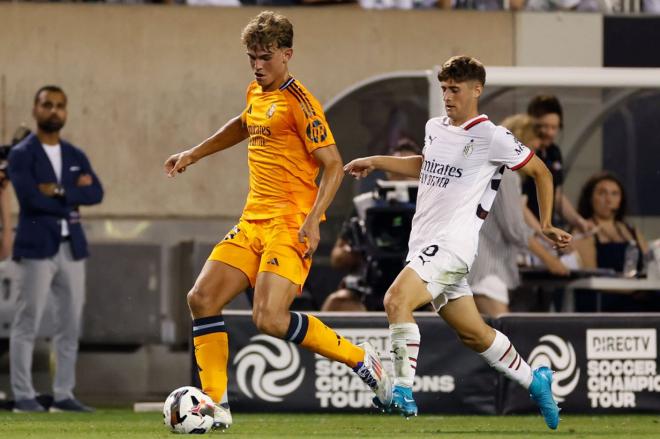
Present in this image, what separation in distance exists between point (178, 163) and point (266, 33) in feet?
2.93

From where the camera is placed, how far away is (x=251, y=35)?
8.16 metres

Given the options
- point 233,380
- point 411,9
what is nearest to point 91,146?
point 411,9

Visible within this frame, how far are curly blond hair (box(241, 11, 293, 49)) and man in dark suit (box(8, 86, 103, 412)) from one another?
344 centimetres

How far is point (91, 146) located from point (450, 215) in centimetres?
623

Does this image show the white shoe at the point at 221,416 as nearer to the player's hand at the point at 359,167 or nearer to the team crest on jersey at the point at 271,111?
the player's hand at the point at 359,167

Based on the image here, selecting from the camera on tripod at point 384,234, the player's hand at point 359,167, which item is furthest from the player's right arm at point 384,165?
the camera on tripod at point 384,234

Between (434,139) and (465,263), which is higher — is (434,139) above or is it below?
above

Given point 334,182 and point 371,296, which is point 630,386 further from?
point 334,182

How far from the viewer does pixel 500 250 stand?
1072 centimetres

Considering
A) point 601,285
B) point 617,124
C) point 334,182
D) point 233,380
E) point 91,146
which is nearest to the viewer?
point 334,182

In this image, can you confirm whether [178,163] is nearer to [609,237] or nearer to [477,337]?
[477,337]

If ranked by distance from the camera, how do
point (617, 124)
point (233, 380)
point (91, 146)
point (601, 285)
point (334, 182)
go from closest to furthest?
point (334, 182) < point (233, 380) < point (601, 285) < point (617, 124) < point (91, 146)

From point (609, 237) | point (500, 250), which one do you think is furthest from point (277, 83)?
point (609, 237)

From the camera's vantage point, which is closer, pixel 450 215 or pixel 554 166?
pixel 450 215
